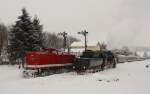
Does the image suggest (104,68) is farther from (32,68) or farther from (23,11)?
(23,11)

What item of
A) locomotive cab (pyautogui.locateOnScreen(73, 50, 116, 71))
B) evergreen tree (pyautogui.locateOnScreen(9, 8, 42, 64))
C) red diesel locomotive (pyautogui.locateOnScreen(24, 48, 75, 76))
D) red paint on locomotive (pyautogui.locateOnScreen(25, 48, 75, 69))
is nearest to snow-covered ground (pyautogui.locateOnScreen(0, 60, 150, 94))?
red diesel locomotive (pyautogui.locateOnScreen(24, 48, 75, 76))

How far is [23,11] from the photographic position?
140 ft

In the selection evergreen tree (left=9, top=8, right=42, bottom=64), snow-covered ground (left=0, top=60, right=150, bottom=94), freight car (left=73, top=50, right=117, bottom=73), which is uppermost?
evergreen tree (left=9, top=8, right=42, bottom=64)

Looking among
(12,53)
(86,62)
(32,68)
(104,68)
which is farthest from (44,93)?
(12,53)

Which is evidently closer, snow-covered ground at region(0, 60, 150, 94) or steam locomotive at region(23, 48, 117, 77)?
snow-covered ground at region(0, 60, 150, 94)

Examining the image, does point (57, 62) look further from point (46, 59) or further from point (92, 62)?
point (92, 62)

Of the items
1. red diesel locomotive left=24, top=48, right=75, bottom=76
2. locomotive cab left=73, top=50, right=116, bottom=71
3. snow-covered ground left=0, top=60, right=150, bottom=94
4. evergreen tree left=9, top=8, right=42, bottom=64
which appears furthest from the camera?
evergreen tree left=9, top=8, right=42, bottom=64

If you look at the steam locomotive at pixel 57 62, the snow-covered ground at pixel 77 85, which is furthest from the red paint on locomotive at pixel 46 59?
the snow-covered ground at pixel 77 85

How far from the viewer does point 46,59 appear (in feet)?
79.6

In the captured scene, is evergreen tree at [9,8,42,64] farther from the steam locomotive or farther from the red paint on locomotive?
the red paint on locomotive

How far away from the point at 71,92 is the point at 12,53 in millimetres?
29088

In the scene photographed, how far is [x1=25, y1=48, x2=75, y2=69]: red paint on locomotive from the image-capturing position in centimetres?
2306

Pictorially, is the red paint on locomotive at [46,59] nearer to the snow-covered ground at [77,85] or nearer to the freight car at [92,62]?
the freight car at [92,62]

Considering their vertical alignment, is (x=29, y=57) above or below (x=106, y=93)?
above
